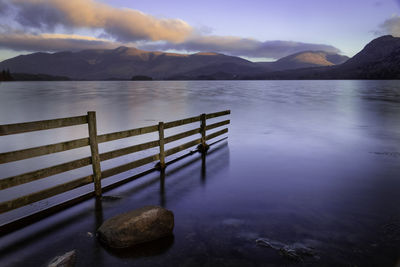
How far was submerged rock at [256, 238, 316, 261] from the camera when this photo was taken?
17.7ft

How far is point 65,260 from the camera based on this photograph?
510cm

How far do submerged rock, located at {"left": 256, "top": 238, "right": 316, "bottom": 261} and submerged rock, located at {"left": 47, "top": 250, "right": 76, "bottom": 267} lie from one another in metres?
3.41

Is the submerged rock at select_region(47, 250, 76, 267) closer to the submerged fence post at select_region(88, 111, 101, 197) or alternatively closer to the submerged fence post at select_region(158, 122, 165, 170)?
the submerged fence post at select_region(88, 111, 101, 197)

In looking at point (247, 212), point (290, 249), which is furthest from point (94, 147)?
point (290, 249)

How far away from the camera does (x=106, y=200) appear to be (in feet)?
26.4

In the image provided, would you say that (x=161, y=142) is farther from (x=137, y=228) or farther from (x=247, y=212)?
(x=137, y=228)

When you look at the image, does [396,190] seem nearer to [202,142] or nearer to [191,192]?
[191,192]

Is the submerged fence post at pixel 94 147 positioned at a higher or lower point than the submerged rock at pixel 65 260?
higher

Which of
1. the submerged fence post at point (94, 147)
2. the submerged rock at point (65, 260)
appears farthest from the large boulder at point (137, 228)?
the submerged fence post at point (94, 147)

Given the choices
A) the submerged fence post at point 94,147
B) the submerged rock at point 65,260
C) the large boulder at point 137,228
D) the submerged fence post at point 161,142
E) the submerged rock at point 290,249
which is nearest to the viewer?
the submerged rock at point 65,260

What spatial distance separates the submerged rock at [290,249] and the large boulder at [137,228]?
6.29ft

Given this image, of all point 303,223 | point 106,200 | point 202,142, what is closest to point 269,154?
point 202,142

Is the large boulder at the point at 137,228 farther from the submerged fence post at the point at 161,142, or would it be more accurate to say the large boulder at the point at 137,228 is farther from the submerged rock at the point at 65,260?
the submerged fence post at the point at 161,142

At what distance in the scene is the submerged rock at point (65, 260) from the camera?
4.99 meters
